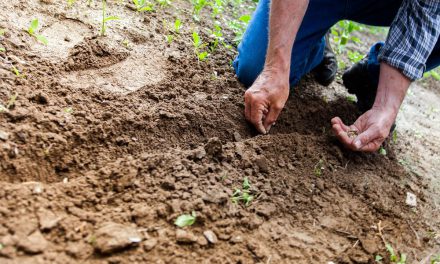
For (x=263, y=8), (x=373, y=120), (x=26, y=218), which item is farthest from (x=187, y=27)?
(x=26, y=218)

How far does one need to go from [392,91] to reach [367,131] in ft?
0.93

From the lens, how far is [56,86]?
173 centimetres

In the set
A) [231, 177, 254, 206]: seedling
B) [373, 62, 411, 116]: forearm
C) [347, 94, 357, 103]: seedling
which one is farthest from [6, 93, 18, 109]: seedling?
[347, 94, 357, 103]: seedling

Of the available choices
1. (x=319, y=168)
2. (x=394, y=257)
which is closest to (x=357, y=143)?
(x=319, y=168)

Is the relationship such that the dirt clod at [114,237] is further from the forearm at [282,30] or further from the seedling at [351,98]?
the seedling at [351,98]

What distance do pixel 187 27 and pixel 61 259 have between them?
6.18 feet

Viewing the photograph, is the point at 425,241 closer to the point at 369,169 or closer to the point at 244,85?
the point at 369,169

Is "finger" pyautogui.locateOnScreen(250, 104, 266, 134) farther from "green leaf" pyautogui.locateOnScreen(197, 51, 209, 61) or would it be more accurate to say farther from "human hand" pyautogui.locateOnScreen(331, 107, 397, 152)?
"green leaf" pyautogui.locateOnScreen(197, 51, 209, 61)

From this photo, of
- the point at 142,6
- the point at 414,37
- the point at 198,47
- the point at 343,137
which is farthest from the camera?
the point at 142,6

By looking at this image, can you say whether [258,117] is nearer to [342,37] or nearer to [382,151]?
[382,151]

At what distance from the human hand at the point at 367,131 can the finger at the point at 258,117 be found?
1.16 ft

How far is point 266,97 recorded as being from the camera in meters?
1.84

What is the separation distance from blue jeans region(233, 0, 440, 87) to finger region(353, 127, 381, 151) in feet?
1.85

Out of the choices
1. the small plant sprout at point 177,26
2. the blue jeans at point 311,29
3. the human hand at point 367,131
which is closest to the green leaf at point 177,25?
the small plant sprout at point 177,26
